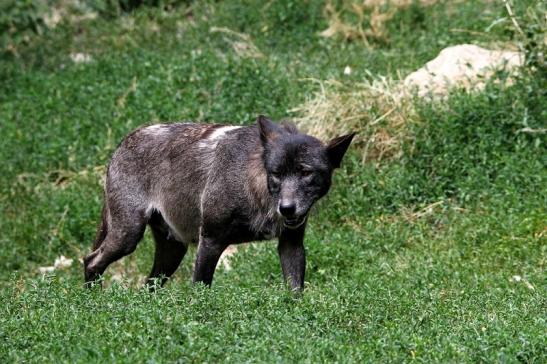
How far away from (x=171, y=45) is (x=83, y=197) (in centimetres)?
415

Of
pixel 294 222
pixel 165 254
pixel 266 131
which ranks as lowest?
pixel 165 254

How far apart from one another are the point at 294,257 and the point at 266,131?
111cm

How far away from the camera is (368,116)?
13023mm

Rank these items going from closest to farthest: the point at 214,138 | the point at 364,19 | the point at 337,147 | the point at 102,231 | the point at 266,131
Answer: the point at 337,147, the point at 266,131, the point at 214,138, the point at 102,231, the point at 364,19

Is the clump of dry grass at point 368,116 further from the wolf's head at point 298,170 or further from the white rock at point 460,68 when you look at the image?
the wolf's head at point 298,170

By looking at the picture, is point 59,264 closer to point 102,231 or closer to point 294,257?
point 102,231

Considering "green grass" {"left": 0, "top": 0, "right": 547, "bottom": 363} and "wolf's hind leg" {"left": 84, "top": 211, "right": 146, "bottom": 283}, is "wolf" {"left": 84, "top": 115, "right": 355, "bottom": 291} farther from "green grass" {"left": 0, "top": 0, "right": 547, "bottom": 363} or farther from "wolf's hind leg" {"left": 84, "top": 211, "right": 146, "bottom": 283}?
"green grass" {"left": 0, "top": 0, "right": 547, "bottom": 363}

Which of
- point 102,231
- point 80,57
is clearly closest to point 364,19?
point 80,57

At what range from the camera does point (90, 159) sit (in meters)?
14.4

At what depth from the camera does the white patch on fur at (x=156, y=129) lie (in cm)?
1044

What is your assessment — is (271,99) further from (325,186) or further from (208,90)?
(325,186)

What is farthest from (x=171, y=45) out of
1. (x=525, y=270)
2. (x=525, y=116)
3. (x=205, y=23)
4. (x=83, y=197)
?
(x=525, y=270)

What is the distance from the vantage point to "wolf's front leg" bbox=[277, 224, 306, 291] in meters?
9.48

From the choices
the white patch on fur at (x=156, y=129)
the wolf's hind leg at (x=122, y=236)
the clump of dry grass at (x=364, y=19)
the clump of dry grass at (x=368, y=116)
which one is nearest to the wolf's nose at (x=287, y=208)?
the wolf's hind leg at (x=122, y=236)
